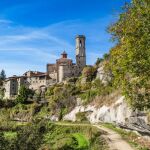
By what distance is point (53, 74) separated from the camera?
416ft

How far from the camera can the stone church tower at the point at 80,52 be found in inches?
5037

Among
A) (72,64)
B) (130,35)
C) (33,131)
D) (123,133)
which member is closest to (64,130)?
(33,131)

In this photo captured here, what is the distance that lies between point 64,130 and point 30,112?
→ 109ft

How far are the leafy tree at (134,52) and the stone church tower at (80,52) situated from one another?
9719cm

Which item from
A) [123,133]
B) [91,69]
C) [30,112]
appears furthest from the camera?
[91,69]

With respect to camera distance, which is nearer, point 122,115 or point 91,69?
point 122,115

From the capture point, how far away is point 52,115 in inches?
3255

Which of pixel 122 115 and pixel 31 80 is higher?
pixel 31 80

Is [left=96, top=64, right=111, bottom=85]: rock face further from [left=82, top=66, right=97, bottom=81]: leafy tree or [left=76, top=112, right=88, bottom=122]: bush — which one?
[left=76, top=112, right=88, bottom=122]: bush

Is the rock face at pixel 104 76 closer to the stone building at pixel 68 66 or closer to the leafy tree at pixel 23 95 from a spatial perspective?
the leafy tree at pixel 23 95

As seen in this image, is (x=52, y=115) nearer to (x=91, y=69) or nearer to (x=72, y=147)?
(x=91, y=69)

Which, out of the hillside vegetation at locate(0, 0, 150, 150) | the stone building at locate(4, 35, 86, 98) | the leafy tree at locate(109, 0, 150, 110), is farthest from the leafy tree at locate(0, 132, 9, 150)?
the stone building at locate(4, 35, 86, 98)

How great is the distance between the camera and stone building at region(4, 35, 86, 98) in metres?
122

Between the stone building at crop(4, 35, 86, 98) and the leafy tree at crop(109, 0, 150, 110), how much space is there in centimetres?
9169
